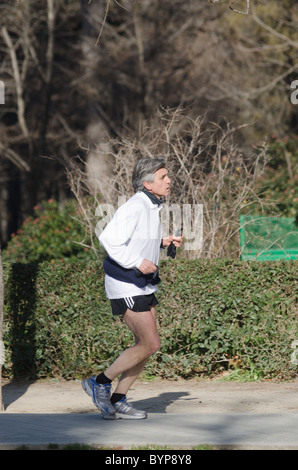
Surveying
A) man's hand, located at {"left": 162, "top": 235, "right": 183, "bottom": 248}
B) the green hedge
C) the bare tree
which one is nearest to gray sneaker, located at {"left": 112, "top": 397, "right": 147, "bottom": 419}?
man's hand, located at {"left": 162, "top": 235, "right": 183, "bottom": 248}

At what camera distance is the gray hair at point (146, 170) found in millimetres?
6137

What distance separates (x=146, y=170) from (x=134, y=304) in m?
1.04

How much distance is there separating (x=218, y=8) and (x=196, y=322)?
56.0 ft

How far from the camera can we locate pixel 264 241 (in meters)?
9.88

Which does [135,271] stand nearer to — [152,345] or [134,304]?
[134,304]

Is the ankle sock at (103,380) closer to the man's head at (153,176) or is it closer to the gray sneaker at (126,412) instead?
the gray sneaker at (126,412)

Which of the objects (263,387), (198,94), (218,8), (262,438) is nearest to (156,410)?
(263,387)

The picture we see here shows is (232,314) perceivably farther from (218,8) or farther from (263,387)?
(218,8)

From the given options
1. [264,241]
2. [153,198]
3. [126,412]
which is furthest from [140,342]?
[264,241]

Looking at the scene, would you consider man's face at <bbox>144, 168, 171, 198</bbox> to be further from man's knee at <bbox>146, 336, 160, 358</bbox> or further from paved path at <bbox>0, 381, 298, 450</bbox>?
→ paved path at <bbox>0, 381, 298, 450</bbox>

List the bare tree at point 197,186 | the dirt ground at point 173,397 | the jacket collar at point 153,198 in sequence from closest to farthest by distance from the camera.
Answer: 1. the jacket collar at point 153,198
2. the dirt ground at point 173,397
3. the bare tree at point 197,186

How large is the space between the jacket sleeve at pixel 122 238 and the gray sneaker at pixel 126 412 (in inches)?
45.1
